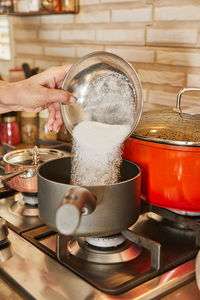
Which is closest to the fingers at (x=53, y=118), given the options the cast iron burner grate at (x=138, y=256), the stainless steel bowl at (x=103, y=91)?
the stainless steel bowl at (x=103, y=91)

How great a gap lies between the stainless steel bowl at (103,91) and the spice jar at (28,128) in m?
0.69

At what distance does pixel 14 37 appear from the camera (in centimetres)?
193

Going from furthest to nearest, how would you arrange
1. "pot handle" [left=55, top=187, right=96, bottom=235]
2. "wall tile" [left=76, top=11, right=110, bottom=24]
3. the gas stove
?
"wall tile" [left=76, top=11, right=110, bottom=24] → the gas stove → "pot handle" [left=55, top=187, right=96, bottom=235]

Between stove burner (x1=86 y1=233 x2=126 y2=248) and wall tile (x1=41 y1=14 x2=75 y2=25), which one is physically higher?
wall tile (x1=41 y1=14 x2=75 y2=25)

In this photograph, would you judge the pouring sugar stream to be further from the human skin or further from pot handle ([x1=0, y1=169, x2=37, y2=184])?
pot handle ([x1=0, y1=169, x2=37, y2=184])

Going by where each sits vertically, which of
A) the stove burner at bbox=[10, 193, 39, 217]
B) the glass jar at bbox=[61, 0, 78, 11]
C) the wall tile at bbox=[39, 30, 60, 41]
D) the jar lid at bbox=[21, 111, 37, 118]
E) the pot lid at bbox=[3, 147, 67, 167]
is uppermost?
the glass jar at bbox=[61, 0, 78, 11]

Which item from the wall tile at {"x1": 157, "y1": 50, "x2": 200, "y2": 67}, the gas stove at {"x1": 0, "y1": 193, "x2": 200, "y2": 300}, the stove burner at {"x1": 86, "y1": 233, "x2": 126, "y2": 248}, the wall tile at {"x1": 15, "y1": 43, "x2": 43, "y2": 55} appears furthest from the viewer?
the wall tile at {"x1": 15, "y1": 43, "x2": 43, "y2": 55}

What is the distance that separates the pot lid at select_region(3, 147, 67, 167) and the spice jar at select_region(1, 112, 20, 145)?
0.42m

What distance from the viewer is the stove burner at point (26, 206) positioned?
0.91 m

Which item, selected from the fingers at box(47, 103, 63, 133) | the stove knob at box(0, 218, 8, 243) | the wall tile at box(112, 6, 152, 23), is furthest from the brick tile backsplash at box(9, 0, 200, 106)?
the stove knob at box(0, 218, 8, 243)

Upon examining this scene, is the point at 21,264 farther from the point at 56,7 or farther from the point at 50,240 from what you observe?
the point at 56,7

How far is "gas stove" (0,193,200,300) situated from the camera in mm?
618

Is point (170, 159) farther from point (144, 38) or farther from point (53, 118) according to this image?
point (144, 38)

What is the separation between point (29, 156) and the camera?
108 cm
